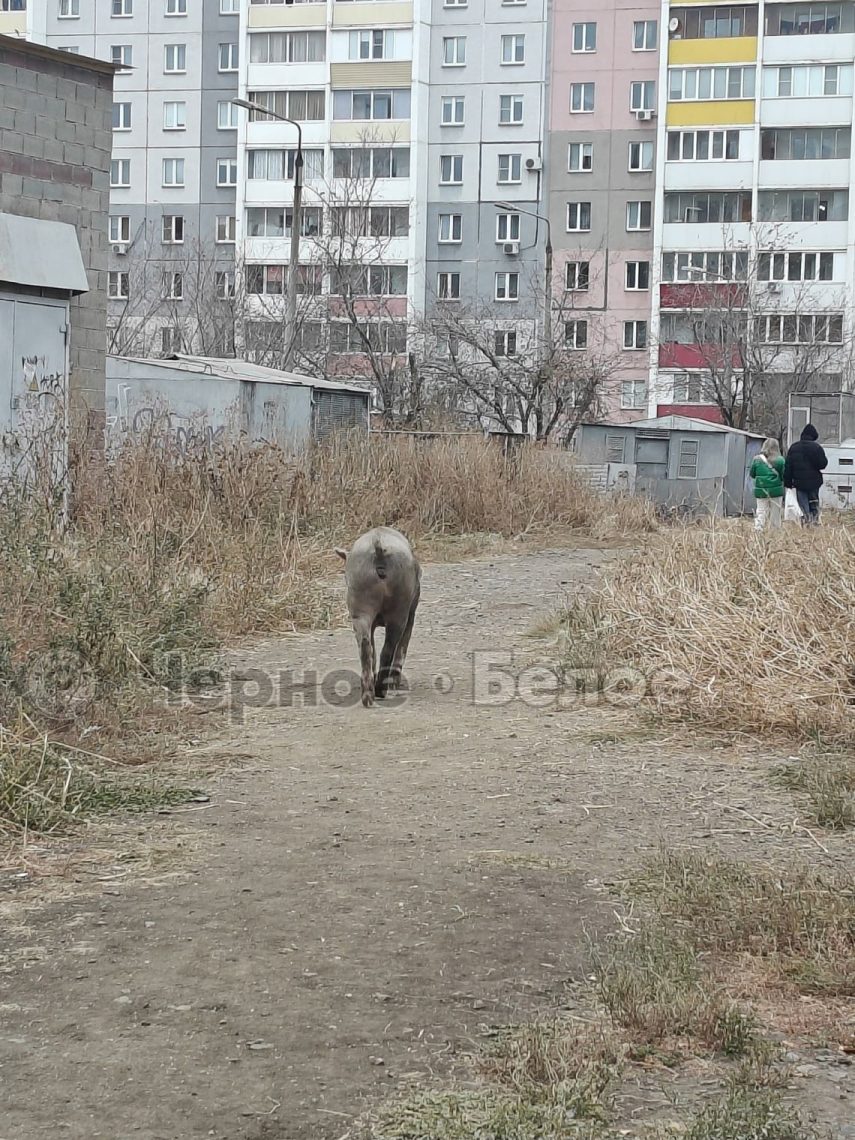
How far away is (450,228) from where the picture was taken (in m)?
60.9

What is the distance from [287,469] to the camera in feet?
52.9

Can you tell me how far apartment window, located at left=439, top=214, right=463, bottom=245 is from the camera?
6072cm

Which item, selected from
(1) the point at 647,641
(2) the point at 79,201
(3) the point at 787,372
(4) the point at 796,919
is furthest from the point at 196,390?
(3) the point at 787,372

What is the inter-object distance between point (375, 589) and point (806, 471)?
12.7 meters

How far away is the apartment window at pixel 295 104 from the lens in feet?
198

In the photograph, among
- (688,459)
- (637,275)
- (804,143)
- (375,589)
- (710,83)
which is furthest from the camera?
(637,275)

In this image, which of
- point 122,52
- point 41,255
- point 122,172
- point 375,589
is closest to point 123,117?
point 122,172

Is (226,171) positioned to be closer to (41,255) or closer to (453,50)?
(453,50)

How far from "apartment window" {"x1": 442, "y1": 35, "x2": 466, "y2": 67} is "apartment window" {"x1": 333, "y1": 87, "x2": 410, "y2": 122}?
7.24 ft

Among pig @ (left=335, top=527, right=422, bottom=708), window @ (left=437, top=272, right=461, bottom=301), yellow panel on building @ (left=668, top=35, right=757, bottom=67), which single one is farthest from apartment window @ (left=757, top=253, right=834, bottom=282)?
pig @ (left=335, top=527, right=422, bottom=708)

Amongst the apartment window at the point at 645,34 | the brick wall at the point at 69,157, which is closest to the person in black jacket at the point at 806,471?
the brick wall at the point at 69,157

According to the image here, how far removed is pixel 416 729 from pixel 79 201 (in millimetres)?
9998

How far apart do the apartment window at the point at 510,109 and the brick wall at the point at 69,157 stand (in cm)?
4605

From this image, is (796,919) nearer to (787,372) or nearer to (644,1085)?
(644,1085)
